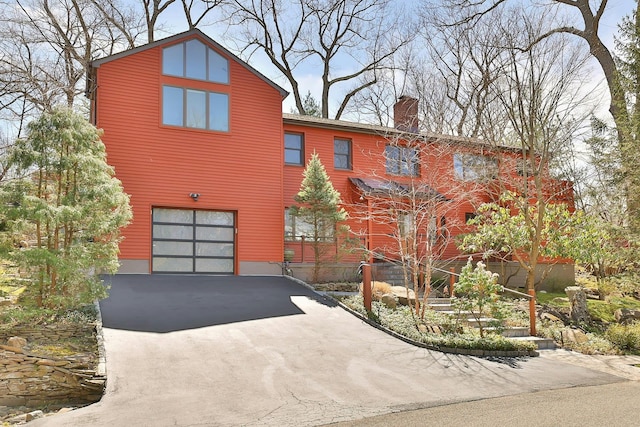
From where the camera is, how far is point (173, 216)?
15.4m

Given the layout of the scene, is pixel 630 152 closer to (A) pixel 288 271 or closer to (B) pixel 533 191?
(B) pixel 533 191

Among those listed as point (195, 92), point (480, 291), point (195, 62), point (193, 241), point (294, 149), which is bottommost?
point (480, 291)

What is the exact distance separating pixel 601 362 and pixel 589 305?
5847 millimetres

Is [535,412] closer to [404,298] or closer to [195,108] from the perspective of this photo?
[404,298]

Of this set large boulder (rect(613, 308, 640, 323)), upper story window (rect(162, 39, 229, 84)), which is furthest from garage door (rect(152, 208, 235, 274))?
large boulder (rect(613, 308, 640, 323))

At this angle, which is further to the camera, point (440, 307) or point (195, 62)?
point (195, 62)

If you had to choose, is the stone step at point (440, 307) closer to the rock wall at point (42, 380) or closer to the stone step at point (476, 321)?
the stone step at point (476, 321)

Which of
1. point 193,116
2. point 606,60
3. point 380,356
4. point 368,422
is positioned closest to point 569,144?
point 606,60

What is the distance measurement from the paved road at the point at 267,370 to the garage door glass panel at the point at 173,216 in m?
3.76

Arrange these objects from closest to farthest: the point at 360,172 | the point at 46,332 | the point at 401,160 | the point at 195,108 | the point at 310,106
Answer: the point at 46,332, the point at 401,160, the point at 195,108, the point at 360,172, the point at 310,106

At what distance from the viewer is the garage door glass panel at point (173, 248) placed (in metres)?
15.1

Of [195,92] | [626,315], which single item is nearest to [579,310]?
[626,315]

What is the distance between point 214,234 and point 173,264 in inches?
59.7

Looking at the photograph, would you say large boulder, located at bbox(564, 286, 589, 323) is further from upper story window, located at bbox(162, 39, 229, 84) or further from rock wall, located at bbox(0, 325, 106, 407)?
upper story window, located at bbox(162, 39, 229, 84)
